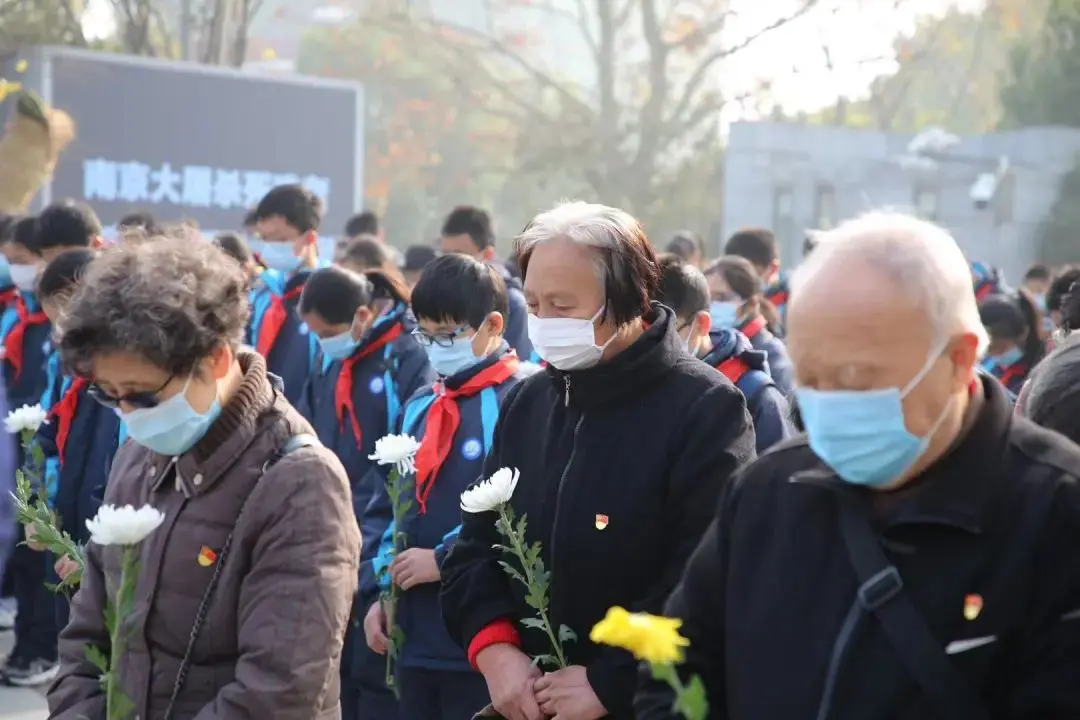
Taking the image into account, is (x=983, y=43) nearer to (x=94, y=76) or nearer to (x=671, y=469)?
(x=94, y=76)

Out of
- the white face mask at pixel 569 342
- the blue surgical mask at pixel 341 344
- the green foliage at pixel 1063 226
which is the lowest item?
the green foliage at pixel 1063 226

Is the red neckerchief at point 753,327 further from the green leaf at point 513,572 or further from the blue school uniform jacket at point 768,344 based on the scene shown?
the green leaf at point 513,572

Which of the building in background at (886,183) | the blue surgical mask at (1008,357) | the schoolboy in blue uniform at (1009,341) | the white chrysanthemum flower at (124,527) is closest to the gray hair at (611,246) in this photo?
the white chrysanthemum flower at (124,527)

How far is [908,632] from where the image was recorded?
2.32 metres

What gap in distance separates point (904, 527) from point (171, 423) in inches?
64.8

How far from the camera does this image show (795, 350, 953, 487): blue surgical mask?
2.39 m

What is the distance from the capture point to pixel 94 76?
13.8 m

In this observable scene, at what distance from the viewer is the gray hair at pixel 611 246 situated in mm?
3619

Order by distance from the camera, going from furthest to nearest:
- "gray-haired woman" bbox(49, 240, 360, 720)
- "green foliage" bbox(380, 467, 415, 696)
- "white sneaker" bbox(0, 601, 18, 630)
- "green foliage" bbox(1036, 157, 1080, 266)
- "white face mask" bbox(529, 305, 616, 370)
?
"green foliage" bbox(1036, 157, 1080, 266) < "white sneaker" bbox(0, 601, 18, 630) < "green foliage" bbox(380, 467, 415, 696) < "white face mask" bbox(529, 305, 616, 370) < "gray-haired woman" bbox(49, 240, 360, 720)

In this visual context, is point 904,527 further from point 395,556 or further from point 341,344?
point 341,344

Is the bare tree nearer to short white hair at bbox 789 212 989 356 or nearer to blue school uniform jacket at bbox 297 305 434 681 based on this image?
blue school uniform jacket at bbox 297 305 434 681

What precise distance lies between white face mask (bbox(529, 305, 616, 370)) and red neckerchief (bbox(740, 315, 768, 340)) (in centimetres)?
363

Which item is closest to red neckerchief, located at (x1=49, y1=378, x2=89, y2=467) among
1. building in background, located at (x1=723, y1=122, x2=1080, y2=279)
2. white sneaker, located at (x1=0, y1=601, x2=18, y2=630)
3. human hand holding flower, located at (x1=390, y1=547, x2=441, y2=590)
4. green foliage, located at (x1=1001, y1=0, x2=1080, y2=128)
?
human hand holding flower, located at (x1=390, y1=547, x2=441, y2=590)

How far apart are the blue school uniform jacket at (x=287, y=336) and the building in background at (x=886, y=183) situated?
55.2 feet
